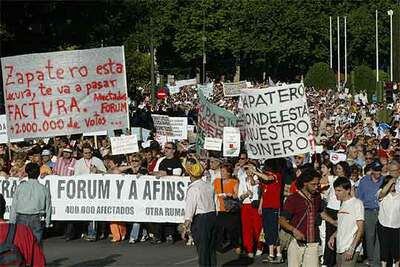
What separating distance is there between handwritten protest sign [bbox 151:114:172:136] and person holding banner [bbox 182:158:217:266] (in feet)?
32.6

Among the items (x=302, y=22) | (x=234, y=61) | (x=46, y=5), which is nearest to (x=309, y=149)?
(x=46, y=5)

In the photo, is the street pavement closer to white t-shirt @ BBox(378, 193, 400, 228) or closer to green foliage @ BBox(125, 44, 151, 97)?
white t-shirt @ BBox(378, 193, 400, 228)

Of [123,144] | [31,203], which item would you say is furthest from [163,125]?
[31,203]

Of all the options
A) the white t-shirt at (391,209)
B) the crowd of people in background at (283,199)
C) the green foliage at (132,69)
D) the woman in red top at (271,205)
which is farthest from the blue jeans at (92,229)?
the green foliage at (132,69)

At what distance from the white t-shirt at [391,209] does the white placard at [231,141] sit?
259 inches

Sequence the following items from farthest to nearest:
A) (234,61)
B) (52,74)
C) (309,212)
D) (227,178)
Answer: (234,61) → (52,74) → (227,178) → (309,212)

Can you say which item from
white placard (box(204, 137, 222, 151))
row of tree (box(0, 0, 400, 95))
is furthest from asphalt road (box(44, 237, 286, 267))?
row of tree (box(0, 0, 400, 95))

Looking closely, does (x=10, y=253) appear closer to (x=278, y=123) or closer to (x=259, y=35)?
(x=278, y=123)

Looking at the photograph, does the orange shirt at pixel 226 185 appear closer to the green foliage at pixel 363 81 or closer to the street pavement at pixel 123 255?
the street pavement at pixel 123 255

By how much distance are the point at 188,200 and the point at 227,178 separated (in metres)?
2.66

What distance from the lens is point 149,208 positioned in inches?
714

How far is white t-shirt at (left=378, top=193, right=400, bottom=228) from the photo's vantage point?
13.6 metres

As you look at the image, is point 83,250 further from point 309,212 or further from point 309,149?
point 309,212

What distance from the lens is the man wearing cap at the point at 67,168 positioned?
1842 cm
